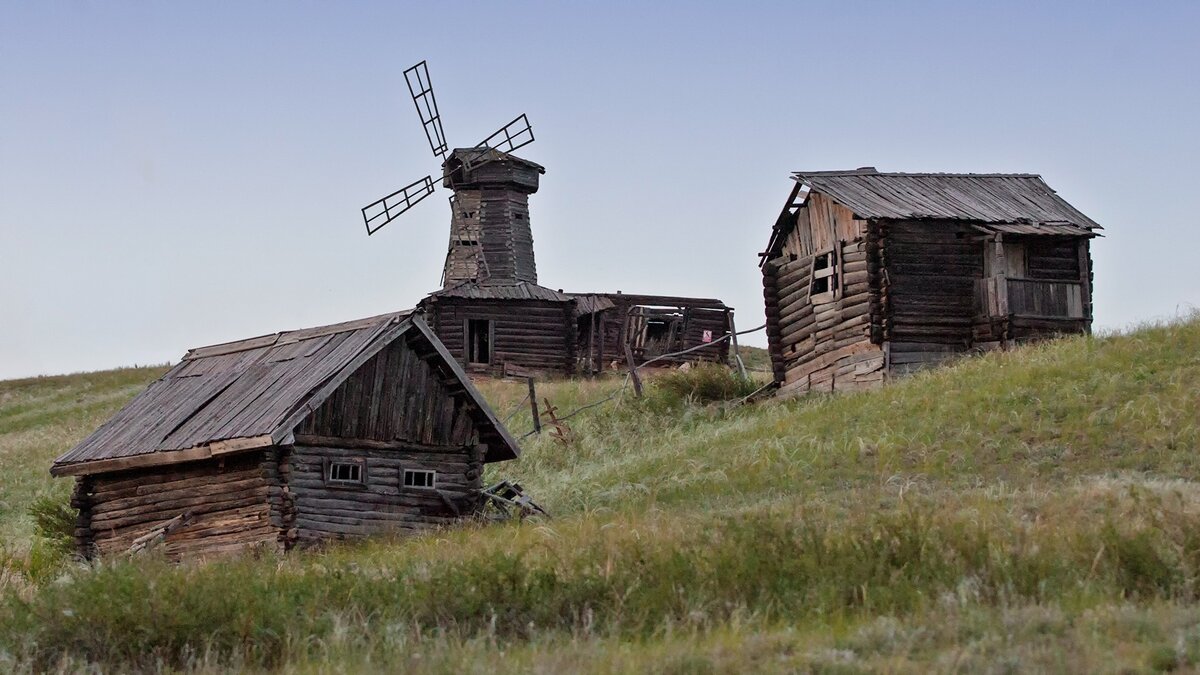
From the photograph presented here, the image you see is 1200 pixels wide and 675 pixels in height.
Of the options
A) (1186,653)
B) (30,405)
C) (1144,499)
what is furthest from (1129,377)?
(30,405)

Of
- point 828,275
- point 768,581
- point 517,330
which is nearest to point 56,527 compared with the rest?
point 768,581

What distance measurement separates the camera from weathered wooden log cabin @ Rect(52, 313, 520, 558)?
23.0 m

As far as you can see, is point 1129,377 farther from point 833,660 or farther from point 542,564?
point 833,660

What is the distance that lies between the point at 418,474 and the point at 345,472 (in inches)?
51.2

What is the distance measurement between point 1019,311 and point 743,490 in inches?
461

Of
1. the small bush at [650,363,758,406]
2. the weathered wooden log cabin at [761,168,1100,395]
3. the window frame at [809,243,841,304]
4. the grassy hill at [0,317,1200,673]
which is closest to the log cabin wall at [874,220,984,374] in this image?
the weathered wooden log cabin at [761,168,1100,395]

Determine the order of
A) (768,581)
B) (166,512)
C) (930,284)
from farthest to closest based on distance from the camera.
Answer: (930,284)
(166,512)
(768,581)

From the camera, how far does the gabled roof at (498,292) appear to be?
158 ft

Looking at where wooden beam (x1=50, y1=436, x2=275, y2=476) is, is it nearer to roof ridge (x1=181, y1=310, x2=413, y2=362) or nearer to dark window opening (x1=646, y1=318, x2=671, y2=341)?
roof ridge (x1=181, y1=310, x2=413, y2=362)

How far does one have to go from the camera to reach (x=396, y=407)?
2438 centimetres

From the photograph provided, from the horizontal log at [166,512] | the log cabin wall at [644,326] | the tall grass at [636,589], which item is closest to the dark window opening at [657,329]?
the log cabin wall at [644,326]

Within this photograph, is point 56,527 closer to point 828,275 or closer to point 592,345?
point 828,275

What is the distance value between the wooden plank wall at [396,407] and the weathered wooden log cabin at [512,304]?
75.6 feet

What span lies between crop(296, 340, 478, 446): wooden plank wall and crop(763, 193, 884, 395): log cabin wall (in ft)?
38.0
